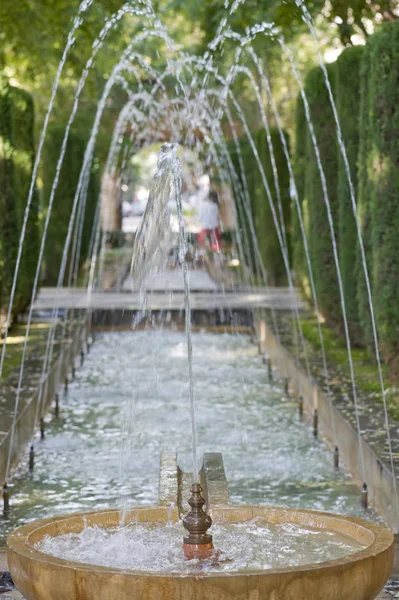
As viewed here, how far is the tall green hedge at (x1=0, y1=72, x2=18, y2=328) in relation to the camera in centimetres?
1196

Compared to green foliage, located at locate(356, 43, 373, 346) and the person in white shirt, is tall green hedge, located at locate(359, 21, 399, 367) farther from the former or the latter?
the person in white shirt

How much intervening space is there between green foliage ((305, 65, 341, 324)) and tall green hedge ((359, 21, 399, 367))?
10.8ft

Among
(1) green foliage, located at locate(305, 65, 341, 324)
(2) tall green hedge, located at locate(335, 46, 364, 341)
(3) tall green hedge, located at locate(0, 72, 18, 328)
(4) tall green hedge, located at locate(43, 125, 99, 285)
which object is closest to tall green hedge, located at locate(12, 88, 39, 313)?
(3) tall green hedge, located at locate(0, 72, 18, 328)

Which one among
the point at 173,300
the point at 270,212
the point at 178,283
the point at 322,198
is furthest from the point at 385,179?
the point at 178,283

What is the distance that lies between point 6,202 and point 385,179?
488cm

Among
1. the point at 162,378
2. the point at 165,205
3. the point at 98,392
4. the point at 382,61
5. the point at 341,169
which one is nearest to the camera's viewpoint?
the point at 165,205

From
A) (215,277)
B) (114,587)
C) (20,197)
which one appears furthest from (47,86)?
(114,587)

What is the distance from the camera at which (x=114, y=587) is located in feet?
11.5

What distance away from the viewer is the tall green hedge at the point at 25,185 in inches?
518

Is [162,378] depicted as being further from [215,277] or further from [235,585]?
[215,277]

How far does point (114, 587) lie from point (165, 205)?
2176mm

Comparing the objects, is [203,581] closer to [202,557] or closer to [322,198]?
[202,557]

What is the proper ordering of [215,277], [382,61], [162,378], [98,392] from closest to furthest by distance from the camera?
[382,61] → [98,392] → [162,378] → [215,277]

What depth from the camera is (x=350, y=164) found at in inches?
442
